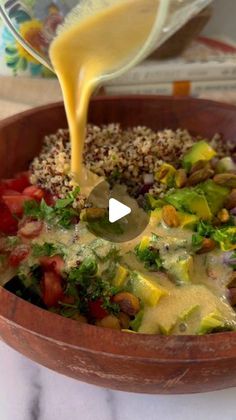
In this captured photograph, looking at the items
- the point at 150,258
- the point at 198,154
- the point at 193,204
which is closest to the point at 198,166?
the point at 198,154

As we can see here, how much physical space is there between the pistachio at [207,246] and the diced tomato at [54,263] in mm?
217

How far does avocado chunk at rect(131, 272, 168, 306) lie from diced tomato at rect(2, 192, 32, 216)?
0.27 meters

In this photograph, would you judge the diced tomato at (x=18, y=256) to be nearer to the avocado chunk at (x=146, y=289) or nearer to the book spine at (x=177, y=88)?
the avocado chunk at (x=146, y=289)

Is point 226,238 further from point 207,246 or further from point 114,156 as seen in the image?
point 114,156

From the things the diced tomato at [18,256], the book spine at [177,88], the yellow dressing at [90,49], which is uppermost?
the yellow dressing at [90,49]

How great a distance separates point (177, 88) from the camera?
1536 millimetres

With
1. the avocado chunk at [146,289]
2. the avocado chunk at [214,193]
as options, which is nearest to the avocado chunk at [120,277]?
the avocado chunk at [146,289]

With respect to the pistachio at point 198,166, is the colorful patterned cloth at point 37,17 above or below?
above

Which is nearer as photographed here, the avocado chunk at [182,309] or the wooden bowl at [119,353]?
the wooden bowl at [119,353]

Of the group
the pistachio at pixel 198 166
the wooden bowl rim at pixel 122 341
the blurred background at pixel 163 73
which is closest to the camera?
the wooden bowl rim at pixel 122 341

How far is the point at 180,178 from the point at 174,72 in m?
0.54

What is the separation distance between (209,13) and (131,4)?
0.71 m

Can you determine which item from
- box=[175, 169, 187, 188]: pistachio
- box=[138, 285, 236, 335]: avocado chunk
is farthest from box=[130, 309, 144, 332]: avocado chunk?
box=[175, 169, 187, 188]: pistachio

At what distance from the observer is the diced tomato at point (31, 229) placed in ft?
3.17
